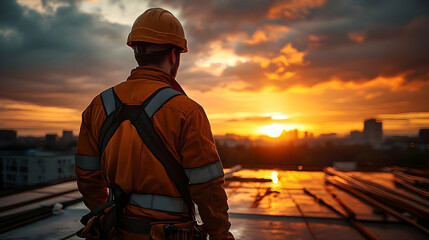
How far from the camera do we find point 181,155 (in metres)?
1.49

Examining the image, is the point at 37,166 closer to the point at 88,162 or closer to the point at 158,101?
the point at 88,162

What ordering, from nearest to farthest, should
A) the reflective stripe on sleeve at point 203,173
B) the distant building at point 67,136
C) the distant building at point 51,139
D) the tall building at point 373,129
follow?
1. the reflective stripe on sleeve at point 203,173
2. the distant building at point 67,136
3. the distant building at point 51,139
4. the tall building at point 373,129

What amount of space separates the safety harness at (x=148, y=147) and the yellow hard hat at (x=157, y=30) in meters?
0.35

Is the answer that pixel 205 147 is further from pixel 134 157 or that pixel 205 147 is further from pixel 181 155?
pixel 134 157

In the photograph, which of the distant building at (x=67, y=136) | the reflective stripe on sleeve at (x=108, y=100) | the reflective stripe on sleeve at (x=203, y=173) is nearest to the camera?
the reflective stripe on sleeve at (x=203, y=173)

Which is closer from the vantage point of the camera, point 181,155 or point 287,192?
point 181,155

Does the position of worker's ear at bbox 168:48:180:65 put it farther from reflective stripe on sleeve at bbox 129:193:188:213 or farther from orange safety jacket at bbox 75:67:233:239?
reflective stripe on sleeve at bbox 129:193:188:213

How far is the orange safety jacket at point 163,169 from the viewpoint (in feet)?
4.71

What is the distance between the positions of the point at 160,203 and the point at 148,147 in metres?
0.30

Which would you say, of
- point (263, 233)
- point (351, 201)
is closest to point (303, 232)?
point (263, 233)

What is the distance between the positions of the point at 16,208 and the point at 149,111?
572 centimetres

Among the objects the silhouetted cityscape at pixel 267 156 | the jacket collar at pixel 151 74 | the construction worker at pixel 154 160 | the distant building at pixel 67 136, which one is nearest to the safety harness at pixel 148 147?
the construction worker at pixel 154 160

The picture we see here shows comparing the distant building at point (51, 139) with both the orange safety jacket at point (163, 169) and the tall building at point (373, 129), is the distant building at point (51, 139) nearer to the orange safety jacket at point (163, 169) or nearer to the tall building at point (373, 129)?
the orange safety jacket at point (163, 169)

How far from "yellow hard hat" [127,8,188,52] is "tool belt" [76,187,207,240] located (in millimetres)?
887
